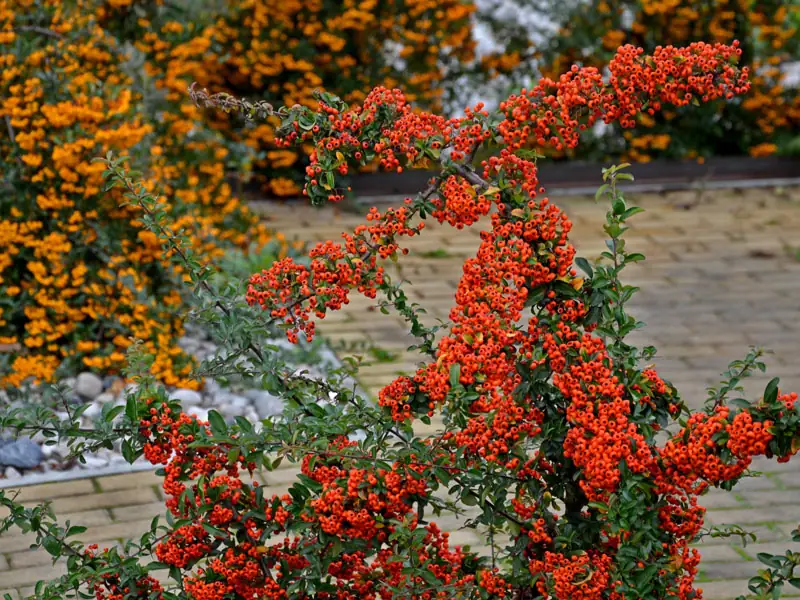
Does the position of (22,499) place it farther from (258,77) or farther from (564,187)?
(564,187)

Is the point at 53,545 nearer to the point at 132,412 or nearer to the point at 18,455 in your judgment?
the point at 132,412

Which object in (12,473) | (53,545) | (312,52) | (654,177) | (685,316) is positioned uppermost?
(312,52)

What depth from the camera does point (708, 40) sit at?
7.82 meters

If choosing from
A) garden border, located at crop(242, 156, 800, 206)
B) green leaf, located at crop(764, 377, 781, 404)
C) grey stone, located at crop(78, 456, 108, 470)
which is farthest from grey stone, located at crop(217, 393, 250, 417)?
garden border, located at crop(242, 156, 800, 206)

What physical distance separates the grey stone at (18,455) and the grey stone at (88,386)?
1.64 feet

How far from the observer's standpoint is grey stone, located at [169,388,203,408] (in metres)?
4.45

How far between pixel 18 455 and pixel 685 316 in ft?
10.6

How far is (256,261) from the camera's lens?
5516mm

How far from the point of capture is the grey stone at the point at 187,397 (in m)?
4.45

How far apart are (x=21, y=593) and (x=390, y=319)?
2.75 meters

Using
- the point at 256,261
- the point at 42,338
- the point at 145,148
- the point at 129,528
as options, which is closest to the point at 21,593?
the point at 129,528

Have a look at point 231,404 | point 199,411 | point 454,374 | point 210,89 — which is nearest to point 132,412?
point 454,374

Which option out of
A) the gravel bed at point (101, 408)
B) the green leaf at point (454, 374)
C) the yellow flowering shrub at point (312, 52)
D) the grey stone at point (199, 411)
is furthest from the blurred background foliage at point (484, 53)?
the green leaf at point (454, 374)

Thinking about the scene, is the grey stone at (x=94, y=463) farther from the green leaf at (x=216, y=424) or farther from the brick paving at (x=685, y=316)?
the green leaf at (x=216, y=424)
